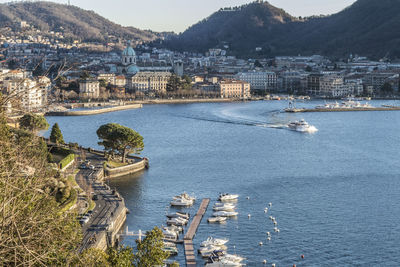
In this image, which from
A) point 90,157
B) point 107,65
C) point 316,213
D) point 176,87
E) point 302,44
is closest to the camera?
point 316,213

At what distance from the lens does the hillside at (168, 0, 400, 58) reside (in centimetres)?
5462

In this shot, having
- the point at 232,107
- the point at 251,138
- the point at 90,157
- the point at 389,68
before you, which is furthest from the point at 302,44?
the point at 90,157

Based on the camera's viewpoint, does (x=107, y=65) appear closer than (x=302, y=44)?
Yes

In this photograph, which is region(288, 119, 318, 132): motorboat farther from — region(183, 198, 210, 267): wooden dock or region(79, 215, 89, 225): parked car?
region(79, 215, 89, 225): parked car

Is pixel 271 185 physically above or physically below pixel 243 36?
below

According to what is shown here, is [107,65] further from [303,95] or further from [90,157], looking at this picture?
[90,157]

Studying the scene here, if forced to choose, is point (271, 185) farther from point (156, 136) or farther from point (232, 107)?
point (232, 107)

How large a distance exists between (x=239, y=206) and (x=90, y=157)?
14.6 feet

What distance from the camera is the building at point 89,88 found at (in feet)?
100

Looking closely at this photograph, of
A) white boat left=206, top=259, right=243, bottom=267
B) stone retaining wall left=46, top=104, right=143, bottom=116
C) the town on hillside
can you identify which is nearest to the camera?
white boat left=206, top=259, right=243, bottom=267

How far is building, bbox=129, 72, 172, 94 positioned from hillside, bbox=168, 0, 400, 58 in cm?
2186

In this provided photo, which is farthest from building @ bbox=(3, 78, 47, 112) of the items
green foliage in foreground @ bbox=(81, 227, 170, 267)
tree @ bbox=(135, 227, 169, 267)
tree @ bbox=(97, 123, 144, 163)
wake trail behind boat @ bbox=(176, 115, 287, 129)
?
wake trail behind boat @ bbox=(176, 115, 287, 129)

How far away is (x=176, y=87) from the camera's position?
34.1 metres

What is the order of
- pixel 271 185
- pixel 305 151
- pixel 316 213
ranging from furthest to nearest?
pixel 305 151
pixel 271 185
pixel 316 213
